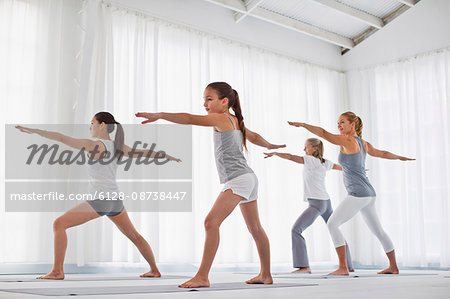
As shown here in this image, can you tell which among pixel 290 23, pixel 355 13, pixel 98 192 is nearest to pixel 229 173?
pixel 98 192

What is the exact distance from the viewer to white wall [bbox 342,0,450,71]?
5.97m

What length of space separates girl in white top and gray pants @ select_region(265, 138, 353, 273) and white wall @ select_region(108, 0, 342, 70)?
2045 millimetres

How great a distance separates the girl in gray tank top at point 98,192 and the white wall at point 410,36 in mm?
4443

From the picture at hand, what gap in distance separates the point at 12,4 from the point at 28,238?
2117 millimetres

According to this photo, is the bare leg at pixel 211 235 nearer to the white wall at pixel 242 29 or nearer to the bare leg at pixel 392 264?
the bare leg at pixel 392 264

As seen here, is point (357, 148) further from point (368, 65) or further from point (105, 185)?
point (368, 65)

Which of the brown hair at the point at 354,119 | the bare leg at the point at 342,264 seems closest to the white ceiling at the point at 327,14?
the brown hair at the point at 354,119

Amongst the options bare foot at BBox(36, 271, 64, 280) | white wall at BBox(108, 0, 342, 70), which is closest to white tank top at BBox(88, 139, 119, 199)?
bare foot at BBox(36, 271, 64, 280)

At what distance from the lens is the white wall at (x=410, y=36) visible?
19.6ft

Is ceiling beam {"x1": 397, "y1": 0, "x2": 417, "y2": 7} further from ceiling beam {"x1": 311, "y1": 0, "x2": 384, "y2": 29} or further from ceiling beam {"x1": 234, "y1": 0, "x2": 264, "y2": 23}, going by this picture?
ceiling beam {"x1": 234, "y1": 0, "x2": 264, "y2": 23}

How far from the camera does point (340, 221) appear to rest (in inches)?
148

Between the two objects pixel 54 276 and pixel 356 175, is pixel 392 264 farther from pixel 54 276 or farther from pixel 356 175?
pixel 54 276

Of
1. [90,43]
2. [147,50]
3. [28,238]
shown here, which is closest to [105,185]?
[28,238]

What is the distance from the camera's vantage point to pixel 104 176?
10.1 feet
